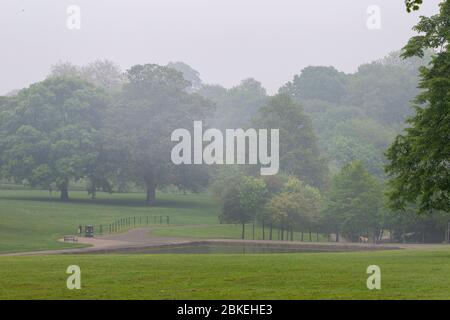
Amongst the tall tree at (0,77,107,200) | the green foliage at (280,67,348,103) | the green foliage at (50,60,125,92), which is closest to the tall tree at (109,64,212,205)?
the tall tree at (0,77,107,200)

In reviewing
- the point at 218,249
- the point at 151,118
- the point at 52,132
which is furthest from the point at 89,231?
the point at 151,118

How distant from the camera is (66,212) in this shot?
7525 cm

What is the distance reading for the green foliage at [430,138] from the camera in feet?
100

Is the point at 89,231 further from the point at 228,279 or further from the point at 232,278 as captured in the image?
the point at 228,279

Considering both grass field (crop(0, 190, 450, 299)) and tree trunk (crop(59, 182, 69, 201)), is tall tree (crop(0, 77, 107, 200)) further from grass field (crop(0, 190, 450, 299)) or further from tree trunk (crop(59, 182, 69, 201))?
grass field (crop(0, 190, 450, 299))

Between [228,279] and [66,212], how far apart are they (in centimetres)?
5340

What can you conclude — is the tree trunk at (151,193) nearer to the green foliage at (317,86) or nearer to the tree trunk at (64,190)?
the tree trunk at (64,190)

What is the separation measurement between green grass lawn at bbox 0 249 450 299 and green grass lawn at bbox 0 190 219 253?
22.3 metres

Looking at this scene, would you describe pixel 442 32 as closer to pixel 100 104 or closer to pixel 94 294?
pixel 94 294

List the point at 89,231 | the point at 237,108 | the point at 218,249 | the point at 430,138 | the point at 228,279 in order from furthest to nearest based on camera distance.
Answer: the point at 237,108, the point at 89,231, the point at 218,249, the point at 430,138, the point at 228,279

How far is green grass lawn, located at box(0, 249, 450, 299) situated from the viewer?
20500mm

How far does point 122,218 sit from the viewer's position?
74062mm

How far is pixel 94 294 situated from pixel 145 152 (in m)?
69.1
